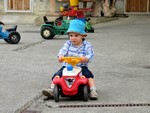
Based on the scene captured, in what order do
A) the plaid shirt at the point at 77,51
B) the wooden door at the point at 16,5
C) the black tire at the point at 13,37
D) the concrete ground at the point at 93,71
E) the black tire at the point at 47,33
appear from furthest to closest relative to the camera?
1. the wooden door at the point at 16,5
2. the black tire at the point at 47,33
3. the black tire at the point at 13,37
4. the plaid shirt at the point at 77,51
5. the concrete ground at the point at 93,71

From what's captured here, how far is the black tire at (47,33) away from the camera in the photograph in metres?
15.4

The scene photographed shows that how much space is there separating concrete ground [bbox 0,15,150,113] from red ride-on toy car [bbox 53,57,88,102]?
12cm

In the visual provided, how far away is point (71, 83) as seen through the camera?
6461 millimetres

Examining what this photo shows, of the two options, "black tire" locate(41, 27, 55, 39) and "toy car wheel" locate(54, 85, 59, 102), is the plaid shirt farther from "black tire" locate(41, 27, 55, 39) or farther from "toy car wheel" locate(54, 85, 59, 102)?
"black tire" locate(41, 27, 55, 39)

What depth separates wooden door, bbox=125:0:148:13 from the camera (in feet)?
78.5

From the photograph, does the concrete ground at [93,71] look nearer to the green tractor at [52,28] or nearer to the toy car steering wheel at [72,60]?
the green tractor at [52,28]

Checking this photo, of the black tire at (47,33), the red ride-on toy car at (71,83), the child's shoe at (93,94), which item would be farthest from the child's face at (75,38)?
the black tire at (47,33)

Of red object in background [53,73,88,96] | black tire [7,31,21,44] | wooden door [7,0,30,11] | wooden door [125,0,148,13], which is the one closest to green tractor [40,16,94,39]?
black tire [7,31,21,44]

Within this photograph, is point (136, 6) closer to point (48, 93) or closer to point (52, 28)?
point (52, 28)

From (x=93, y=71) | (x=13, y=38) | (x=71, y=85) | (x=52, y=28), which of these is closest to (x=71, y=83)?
(x=71, y=85)

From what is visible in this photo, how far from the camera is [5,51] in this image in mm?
11961

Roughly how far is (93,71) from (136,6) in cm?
1556

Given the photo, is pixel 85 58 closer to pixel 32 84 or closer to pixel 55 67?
pixel 32 84

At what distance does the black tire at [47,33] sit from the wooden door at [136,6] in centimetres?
935
